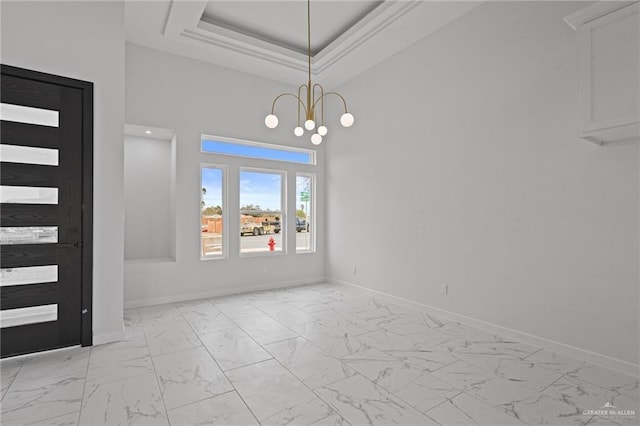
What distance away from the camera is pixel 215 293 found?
17.2 ft

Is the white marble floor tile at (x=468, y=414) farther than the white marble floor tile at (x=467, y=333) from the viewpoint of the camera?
No

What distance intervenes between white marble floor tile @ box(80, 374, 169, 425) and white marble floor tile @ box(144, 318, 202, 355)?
23.5 inches

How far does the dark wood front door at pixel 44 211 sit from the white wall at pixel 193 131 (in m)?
1.36

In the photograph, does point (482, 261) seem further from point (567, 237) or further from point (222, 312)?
point (222, 312)

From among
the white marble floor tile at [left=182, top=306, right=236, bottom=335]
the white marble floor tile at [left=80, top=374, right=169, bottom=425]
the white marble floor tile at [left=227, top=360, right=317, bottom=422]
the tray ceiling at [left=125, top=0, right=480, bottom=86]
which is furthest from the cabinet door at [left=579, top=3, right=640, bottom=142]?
the white marble floor tile at [left=182, top=306, right=236, bottom=335]

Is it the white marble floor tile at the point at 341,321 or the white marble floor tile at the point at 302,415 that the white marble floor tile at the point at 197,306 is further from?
the white marble floor tile at the point at 302,415

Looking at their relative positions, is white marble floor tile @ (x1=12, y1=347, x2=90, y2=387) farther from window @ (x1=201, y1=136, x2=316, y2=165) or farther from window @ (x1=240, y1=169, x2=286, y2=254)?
window @ (x1=201, y1=136, x2=316, y2=165)

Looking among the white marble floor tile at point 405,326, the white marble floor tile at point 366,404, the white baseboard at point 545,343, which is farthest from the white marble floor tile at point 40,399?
the white baseboard at point 545,343

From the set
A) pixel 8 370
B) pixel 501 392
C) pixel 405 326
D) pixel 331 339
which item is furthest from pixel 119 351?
pixel 501 392

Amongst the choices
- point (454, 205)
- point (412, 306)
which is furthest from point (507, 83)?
point (412, 306)

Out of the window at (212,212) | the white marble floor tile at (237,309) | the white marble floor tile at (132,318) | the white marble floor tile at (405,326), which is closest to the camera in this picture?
the white marble floor tile at (405,326)

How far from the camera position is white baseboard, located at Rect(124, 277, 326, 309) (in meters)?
4.68

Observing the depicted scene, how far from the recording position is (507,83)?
11.8 feet

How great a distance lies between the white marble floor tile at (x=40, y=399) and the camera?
218 cm
